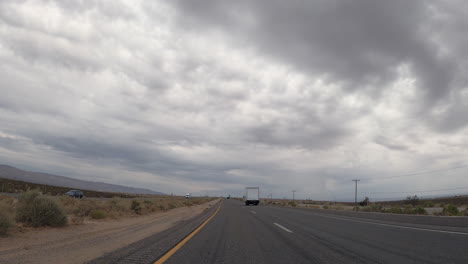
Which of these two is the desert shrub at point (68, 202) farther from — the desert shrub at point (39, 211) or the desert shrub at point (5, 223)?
the desert shrub at point (5, 223)

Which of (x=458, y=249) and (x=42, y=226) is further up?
(x=458, y=249)

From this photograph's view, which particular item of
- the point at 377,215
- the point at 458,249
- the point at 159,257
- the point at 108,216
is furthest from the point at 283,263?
the point at 377,215

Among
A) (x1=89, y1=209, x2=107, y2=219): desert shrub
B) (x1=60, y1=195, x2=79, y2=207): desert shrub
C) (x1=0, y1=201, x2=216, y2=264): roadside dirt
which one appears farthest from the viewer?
(x1=60, y1=195, x2=79, y2=207): desert shrub

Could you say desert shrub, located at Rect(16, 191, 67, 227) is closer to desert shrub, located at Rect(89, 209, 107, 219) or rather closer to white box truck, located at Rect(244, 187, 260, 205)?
desert shrub, located at Rect(89, 209, 107, 219)

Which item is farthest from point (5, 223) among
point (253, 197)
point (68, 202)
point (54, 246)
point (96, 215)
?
point (253, 197)

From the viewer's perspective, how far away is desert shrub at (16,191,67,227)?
12.1 meters

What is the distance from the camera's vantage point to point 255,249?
8133 mm

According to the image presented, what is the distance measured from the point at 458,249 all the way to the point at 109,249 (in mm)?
8890

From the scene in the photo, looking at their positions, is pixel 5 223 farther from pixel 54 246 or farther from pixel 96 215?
pixel 96 215

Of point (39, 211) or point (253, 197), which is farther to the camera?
point (253, 197)

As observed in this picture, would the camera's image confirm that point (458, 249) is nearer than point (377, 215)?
Yes

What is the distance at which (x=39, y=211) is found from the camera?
12.3m

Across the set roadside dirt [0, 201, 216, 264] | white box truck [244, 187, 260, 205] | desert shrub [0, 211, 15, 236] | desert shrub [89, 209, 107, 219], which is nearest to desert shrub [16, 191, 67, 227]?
roadside dirt [0, 201, 216, 264]

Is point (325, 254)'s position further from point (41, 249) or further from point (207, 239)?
point (41, 249)
